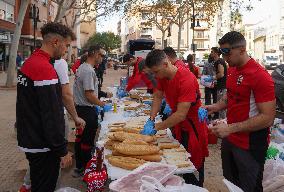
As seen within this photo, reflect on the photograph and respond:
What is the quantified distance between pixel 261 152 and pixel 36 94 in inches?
80.1

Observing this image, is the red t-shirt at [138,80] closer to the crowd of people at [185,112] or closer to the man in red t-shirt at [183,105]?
the man in red t-shirt at [183,105]

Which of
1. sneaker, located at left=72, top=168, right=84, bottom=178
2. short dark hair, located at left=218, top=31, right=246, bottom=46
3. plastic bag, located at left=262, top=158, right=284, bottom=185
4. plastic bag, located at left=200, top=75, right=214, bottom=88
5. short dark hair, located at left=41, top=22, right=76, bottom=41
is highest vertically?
short dark hair, located at left=41, top=22, right=76, bottom=41

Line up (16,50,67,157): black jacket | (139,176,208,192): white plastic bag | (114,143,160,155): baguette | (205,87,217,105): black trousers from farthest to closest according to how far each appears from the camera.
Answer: (205,87,217,105): black trousers → (114,143,160,155): baguette → (16,50,67,157): black jacket → (139,176,208,192): white plastic bag

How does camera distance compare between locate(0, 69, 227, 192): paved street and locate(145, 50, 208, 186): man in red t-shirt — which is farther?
locate(0, 69, 227, 192): paved street

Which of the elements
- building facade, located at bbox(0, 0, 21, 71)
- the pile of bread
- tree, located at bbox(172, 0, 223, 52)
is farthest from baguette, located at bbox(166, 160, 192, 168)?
building facade, located at bbox(0, 0, 21, 71)

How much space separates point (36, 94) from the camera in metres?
3.47

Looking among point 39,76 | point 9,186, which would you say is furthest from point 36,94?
point 9,186

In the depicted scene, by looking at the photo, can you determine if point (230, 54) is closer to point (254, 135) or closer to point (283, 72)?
point (254, 135)

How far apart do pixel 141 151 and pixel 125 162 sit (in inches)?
10.5

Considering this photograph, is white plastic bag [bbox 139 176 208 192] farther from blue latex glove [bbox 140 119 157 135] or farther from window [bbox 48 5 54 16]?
window [bbox 48 5 54 16]

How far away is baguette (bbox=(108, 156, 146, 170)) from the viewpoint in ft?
11.7

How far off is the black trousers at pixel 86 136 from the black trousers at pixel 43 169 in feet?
8.15

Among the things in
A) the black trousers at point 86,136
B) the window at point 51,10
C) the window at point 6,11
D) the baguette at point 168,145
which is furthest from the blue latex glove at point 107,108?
the window at point 51,10

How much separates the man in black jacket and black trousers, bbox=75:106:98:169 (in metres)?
2.40
